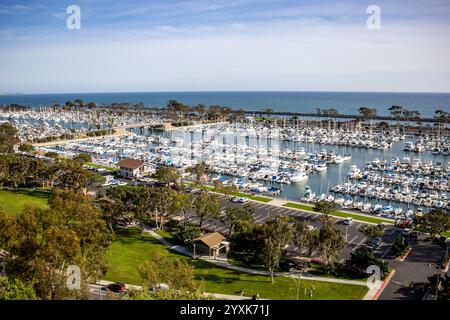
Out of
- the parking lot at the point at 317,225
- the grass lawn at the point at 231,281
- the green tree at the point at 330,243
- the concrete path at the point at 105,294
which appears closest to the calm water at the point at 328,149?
the parking lot at the point at 317,225

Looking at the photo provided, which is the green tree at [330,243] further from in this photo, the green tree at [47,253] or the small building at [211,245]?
the green tree at [47,253]

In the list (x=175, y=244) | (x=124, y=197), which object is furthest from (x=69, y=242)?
(x=124, y=197)

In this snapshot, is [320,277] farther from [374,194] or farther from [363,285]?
[374,194]

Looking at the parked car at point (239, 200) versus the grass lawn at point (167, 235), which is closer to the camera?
the grass lawn at point (167, 235)

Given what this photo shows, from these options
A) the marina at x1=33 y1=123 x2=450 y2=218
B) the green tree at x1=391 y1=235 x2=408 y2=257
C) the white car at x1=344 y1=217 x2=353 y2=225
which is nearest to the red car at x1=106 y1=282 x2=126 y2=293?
the green tree at x1=391 y1=235 x2=408 y2=257

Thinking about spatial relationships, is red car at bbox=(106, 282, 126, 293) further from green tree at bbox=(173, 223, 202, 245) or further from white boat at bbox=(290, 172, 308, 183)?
Result: white boat at bbox=(290, 172, 308, 183)

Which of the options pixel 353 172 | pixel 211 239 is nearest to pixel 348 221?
pixel 211 239
